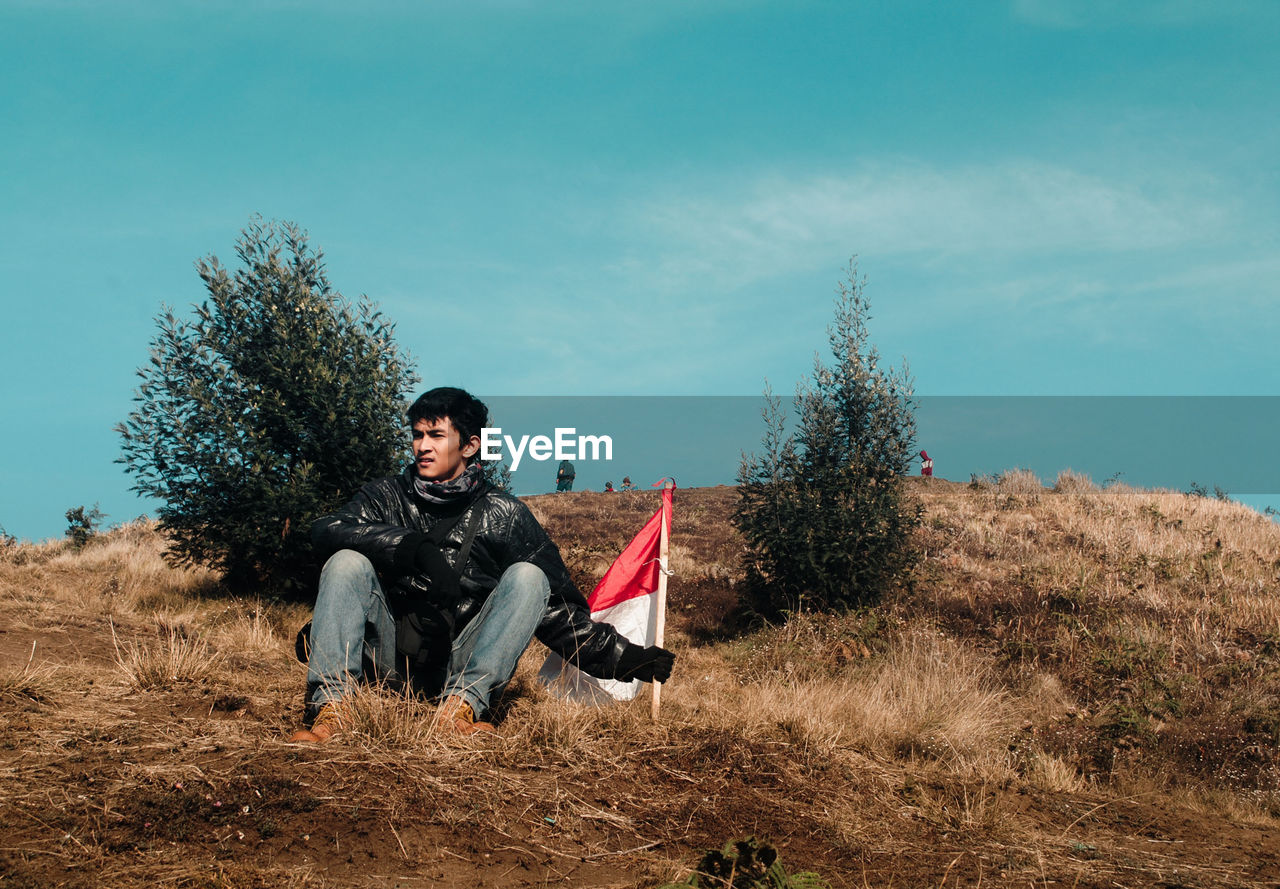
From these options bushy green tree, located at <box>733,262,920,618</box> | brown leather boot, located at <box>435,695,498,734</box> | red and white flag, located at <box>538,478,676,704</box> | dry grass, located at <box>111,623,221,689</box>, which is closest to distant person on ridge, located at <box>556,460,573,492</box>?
bushy green tree, located at <box>733,262,920,618</box>

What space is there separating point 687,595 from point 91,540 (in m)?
11.8

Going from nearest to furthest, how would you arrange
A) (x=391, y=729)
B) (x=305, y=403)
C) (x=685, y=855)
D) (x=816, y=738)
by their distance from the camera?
(x=685, y=855) < (x=391, y=729) < (x=816, y=738) < (x=305, y=403)

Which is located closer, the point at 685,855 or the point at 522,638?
the point at 685,855

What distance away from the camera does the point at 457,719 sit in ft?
13.1

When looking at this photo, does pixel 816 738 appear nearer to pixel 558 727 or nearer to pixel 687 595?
pixel 558 727

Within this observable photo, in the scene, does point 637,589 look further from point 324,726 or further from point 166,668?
point 166,668

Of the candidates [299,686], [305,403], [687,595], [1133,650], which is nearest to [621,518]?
[687,595]

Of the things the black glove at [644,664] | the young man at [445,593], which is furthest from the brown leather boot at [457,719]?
the black glove at [644,664]

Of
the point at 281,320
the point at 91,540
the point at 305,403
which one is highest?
the point at 281,320

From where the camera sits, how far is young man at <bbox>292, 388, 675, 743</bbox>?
13.4 ft

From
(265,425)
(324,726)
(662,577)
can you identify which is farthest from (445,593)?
(265,425)

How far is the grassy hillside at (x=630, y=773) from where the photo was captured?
2910 millimetres

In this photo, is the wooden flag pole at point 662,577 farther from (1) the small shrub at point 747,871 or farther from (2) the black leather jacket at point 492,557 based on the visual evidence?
(1) the small shrub at point 747,871

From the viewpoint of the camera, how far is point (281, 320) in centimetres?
1088
